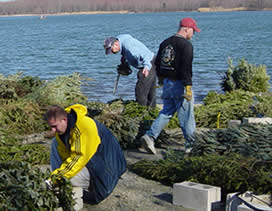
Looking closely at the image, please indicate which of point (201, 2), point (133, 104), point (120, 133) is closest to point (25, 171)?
point (120, 133)

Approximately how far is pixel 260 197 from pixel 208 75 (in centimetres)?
1760

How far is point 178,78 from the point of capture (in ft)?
22.8

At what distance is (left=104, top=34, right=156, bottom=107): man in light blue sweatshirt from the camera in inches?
326

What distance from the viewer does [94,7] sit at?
187 meters

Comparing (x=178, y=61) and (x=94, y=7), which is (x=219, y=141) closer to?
(x=178, y=61)

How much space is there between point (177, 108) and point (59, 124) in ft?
8.86

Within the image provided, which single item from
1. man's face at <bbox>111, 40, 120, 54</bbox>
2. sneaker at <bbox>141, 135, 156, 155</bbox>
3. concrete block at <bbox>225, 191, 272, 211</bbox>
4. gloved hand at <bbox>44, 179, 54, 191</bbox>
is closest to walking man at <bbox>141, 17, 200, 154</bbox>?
sneaker at <bbox>141, 135, 156, 155</bbox>

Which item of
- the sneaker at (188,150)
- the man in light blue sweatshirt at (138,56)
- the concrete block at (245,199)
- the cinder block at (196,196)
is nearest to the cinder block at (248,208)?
the concrete block at (245,199)

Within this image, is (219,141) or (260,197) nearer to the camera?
(260,197)

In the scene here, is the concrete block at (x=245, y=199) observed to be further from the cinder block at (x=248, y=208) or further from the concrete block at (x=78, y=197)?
the concrete block at (x=78, y=197)

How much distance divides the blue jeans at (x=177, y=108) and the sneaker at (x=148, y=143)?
0.07 meters

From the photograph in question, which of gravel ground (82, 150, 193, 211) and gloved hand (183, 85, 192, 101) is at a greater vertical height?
gloved hand (183, 85, 192, 101)

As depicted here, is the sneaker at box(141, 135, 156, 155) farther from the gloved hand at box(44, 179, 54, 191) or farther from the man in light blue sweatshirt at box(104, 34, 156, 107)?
the gloved hand at box(44, 179, 54, 191)

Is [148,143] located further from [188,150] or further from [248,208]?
[248,208]
